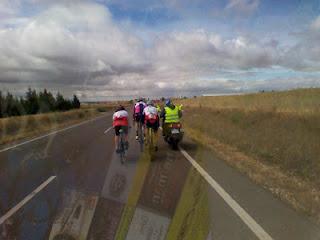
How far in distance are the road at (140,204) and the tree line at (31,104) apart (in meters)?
86.0

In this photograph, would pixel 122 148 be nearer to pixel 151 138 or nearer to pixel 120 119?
pixel 120 119

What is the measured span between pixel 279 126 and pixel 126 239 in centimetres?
1609

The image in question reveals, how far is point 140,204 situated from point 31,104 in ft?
348

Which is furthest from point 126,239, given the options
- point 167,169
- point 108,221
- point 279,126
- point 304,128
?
point 279,126

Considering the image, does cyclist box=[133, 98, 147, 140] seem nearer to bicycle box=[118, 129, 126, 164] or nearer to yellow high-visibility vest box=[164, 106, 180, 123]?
yellow high-visibility vest box=[164, 106, 180, 123]

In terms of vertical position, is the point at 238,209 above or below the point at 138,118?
below

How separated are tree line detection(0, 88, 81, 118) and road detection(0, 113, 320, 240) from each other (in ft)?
282

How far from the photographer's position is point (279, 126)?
20312 millimetres

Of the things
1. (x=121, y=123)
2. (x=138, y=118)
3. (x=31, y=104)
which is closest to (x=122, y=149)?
(x=121, y=123)

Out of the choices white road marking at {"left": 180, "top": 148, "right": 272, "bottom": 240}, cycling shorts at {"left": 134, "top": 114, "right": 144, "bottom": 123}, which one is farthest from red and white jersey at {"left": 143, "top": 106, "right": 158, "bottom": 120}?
white road marking at {"left": 180, "top": 148, "right": 272, "bottom": 240}

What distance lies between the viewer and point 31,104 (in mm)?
108375

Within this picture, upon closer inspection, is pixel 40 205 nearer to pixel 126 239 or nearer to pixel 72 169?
pixel 126 239

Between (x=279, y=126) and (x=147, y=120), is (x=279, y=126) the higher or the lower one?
the higher one

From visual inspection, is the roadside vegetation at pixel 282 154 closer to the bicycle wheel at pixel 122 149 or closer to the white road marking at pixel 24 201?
the bicycle wheel at pixel 122 149
